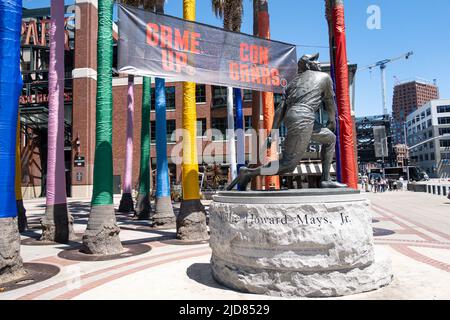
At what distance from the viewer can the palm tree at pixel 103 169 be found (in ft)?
27.7

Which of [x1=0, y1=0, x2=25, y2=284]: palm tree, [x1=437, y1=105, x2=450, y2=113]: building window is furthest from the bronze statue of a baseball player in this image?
Result: [x1=437, y1=105, x2=450, y2=113]: building window

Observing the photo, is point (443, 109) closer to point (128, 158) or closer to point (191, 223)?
point (128, 158)

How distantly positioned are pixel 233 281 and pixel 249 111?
29.9 meters

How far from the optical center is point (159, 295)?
16.6 ft

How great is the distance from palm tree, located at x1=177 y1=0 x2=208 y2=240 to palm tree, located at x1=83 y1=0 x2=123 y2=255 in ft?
7.32

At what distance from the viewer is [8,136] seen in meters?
6.33

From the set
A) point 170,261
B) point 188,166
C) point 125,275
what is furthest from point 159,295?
point 188,166

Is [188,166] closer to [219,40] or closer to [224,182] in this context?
[219,40]

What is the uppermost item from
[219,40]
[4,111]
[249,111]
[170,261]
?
[249,111]

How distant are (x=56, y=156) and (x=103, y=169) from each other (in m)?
2.53

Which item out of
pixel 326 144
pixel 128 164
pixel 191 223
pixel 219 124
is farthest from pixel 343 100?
pixel 219 124

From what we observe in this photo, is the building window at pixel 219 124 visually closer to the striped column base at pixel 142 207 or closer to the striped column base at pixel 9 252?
the striped column base at pixel 142 207

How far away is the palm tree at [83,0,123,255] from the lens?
8.45 metres
